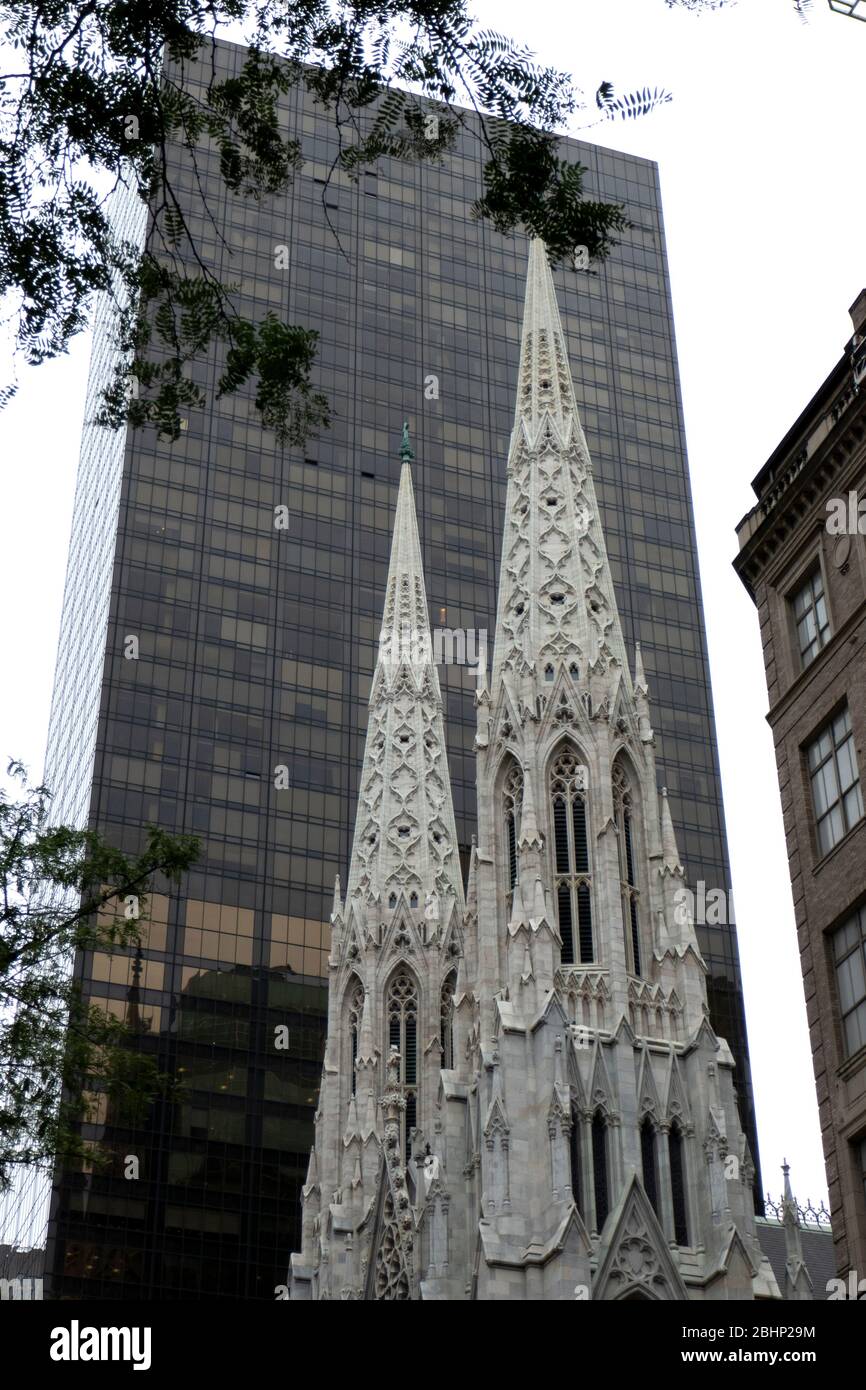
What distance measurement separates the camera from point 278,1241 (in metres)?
84.8

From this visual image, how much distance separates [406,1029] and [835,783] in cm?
3969

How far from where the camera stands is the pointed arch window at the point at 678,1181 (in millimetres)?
54594

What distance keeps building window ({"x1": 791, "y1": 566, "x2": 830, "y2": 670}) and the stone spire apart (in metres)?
38.2

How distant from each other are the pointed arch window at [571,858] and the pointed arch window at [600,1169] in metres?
5.53

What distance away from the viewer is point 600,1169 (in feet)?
178

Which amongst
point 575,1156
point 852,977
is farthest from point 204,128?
point 575,1156

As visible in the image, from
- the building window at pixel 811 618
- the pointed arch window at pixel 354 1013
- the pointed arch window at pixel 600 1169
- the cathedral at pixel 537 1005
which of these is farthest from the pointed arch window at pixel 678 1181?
the building window at pixel 811 618

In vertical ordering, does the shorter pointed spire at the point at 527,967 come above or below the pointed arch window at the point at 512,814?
below

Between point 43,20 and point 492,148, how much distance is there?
12.4 feet

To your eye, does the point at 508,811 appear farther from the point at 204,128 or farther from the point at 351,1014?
the point at 204,128

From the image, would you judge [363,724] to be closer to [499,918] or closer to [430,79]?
[499,918]

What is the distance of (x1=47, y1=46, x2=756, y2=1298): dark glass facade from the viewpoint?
86062 millimetres

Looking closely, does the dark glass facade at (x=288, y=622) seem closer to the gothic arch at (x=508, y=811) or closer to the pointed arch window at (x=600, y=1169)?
the gothic arch at (x=508, y=811)
